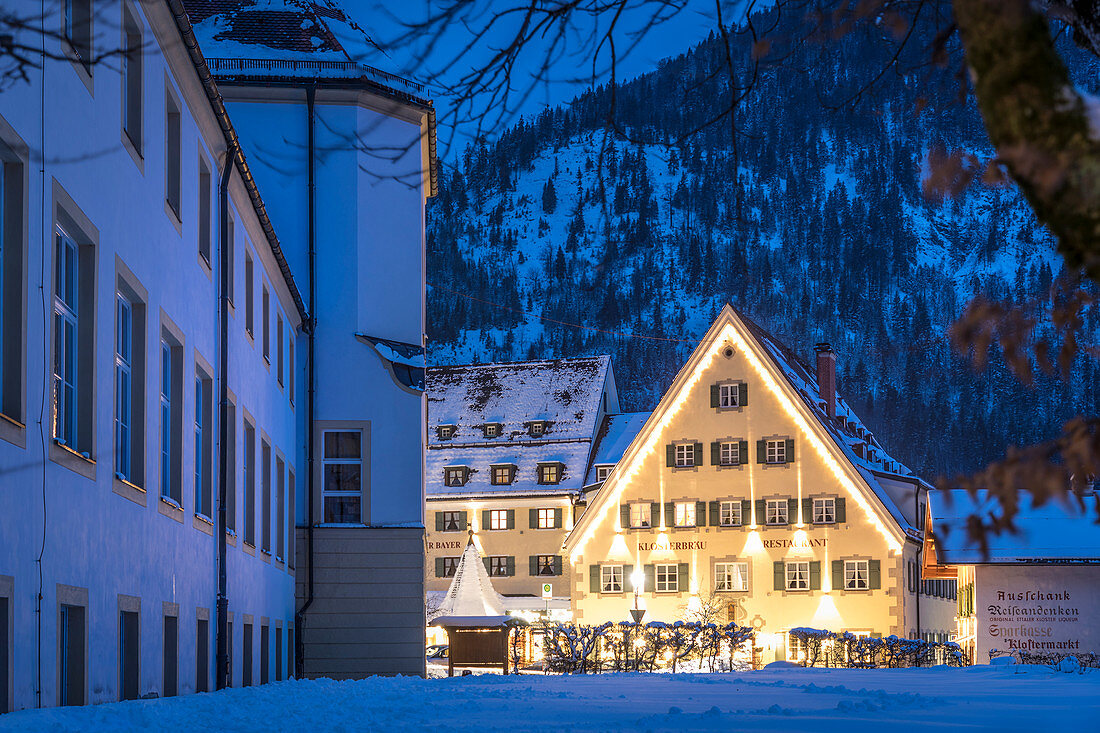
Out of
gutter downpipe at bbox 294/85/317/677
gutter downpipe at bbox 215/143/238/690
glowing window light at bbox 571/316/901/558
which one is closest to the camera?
gutter downpipe at bbox 215/143/238/690

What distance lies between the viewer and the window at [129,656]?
49.3 ft

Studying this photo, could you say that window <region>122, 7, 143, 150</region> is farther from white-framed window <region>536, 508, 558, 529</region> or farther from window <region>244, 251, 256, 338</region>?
white-framed window <region>536, 508, 558, 529</region>

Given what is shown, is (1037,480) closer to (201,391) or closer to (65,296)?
(65,296)

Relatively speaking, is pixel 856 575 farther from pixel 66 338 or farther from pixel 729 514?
pixel 66 338

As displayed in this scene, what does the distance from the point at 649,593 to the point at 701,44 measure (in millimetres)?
49292

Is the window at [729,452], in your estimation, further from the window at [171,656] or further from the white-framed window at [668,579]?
the window at [171,656]

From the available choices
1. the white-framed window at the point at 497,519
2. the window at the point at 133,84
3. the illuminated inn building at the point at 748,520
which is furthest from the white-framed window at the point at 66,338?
the white-framed window at the point at 497,519

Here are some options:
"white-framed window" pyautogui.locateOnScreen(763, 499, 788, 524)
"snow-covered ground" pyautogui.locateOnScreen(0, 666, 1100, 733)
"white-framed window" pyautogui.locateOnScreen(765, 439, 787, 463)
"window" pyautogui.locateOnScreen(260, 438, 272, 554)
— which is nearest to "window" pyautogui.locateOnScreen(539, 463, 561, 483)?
"white-framed window" pyautogui.locateOnScreen(763, 499, 788, 524)

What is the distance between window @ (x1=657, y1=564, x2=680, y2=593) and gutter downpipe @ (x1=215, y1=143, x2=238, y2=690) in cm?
3553

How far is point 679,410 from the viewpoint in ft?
182

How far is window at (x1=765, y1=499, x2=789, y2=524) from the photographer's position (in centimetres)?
5438

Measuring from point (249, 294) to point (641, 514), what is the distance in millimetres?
33280

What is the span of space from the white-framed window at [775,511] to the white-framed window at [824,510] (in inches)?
46.2

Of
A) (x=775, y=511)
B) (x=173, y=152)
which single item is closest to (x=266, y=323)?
(x=173, y=152)
